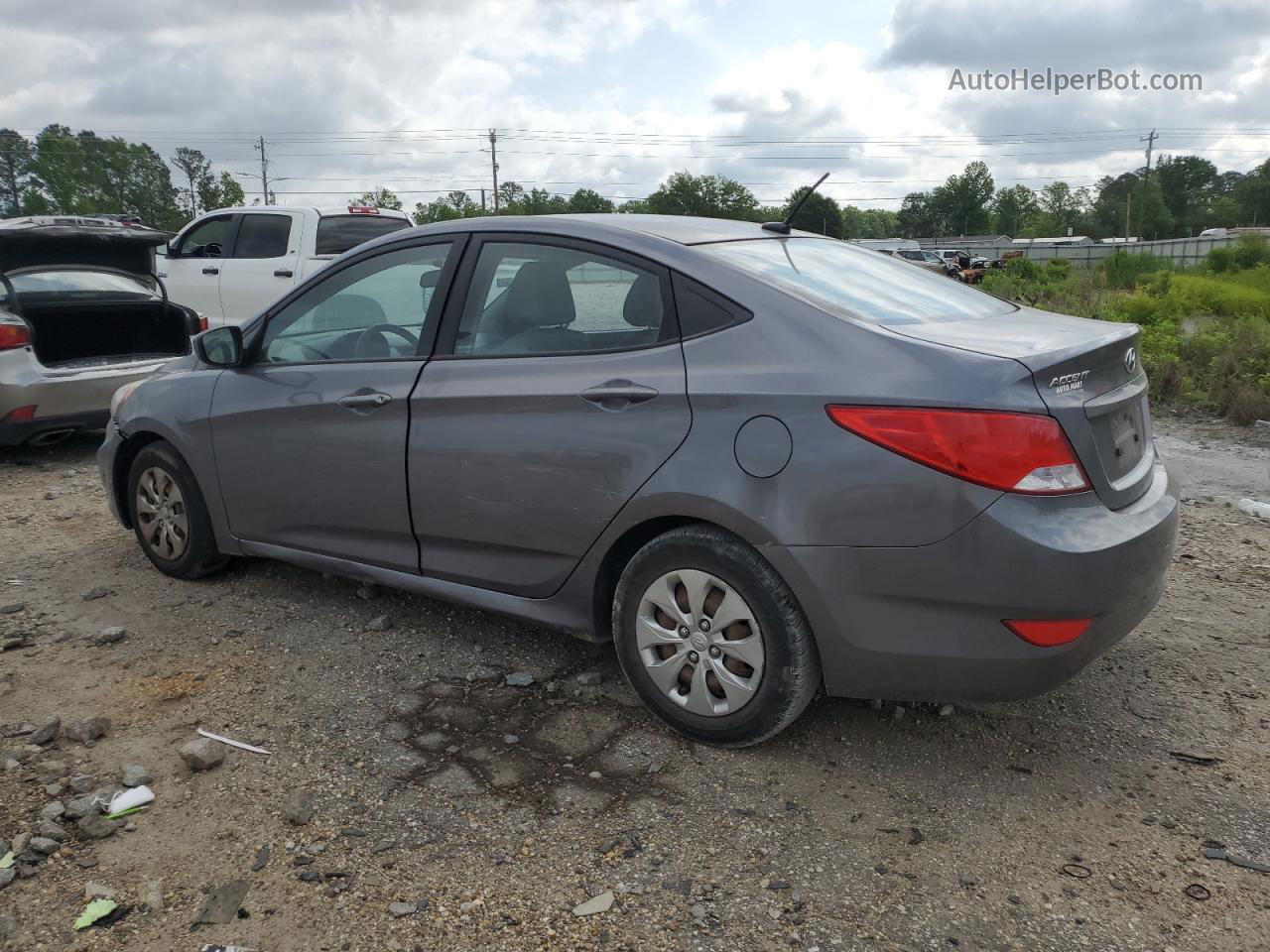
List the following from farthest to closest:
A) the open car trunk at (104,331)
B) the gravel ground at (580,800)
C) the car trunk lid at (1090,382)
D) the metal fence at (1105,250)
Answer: the metal fence at (1105,250)
the open car trunk at (104,331)
the car trunk lid at (1090,382)
the gravel ground at (580,800)

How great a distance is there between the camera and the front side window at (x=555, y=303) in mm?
3225

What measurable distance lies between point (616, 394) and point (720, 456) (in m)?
0.42

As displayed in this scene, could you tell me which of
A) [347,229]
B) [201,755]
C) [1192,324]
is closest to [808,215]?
[201,755]

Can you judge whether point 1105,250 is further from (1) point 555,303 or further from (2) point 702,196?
(1) point 555,303

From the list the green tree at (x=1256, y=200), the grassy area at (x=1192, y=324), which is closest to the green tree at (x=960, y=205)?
the green tree at (x=1256, y=200)

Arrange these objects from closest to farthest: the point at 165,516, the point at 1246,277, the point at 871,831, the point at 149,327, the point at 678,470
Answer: the point at 871,831
the point at 678,470
the point at 165,516
the point at 149,327
the point at 1246,277

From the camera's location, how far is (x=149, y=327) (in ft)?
27.4

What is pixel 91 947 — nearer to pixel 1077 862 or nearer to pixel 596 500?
pixel 596 500

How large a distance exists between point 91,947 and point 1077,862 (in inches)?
94.7

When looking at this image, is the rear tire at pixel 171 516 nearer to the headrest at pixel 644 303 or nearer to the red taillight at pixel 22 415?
the headrest at pixel 644 303

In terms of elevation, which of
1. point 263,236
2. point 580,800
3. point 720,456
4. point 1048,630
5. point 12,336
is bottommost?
point 580,800

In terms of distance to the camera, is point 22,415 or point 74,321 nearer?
point 22,415

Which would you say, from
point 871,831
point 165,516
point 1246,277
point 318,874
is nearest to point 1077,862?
point 871,831

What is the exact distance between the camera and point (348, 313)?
13.2 ft
